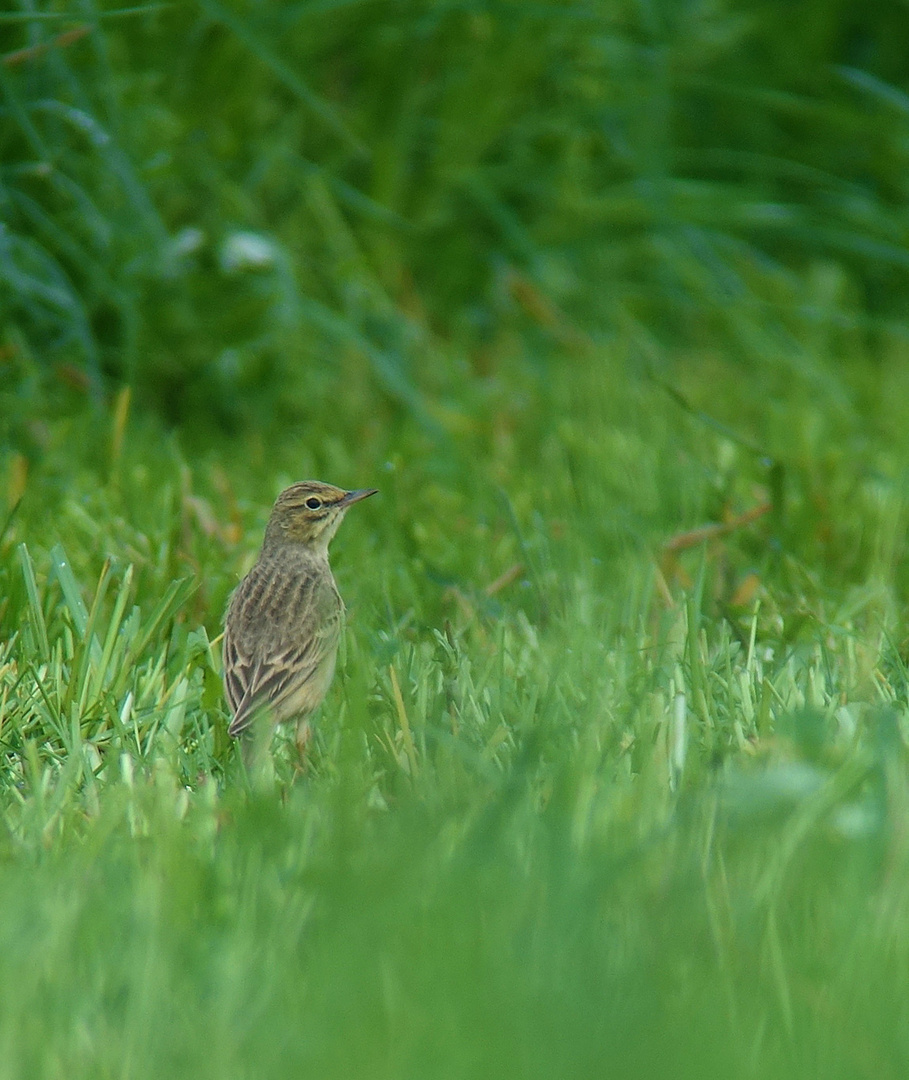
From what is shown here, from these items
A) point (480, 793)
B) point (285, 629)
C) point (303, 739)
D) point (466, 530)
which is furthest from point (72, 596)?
point (466, 530)

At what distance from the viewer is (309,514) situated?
4211 millimetres

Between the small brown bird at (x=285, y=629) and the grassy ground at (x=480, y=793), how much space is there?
9 centimetres

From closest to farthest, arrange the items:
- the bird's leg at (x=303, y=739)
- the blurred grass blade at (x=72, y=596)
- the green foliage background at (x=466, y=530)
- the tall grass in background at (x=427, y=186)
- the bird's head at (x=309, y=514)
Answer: the green foliage background at (x=466, y=530) → the bird's leg at (x=303, y=739) → the blurred grass blade at (x=72, y=596) → the bird's head at (x=309, y=514) → the tall grass in background at (x=427, y=186)

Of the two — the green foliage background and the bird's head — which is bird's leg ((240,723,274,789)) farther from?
the bird's head

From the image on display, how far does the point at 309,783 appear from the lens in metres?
2.97

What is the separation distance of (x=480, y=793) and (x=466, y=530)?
226 centimetres

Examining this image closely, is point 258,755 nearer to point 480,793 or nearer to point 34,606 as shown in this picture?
point 480,793

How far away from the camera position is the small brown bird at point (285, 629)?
11.0 ft

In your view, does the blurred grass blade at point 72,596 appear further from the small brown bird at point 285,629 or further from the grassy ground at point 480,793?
the small brown bird at point 285,629

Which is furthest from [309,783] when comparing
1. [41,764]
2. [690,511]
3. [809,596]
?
[690,511]

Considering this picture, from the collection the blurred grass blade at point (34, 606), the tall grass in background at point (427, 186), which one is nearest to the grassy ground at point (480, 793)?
the blurred grass blade at point (34, 606)

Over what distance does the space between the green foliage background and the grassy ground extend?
0.03 ft

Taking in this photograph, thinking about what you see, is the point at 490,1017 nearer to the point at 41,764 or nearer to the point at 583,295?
the point at 41,764

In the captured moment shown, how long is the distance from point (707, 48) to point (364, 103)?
6.18ft
